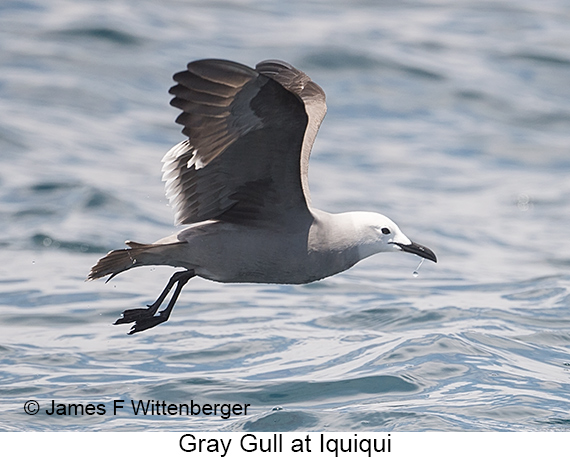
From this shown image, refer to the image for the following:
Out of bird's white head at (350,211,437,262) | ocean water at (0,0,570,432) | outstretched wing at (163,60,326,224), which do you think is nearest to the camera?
outstretched wing at (163,60,326,224)

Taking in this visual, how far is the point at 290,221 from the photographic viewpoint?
21.2 ft

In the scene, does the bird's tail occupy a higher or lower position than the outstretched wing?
lower

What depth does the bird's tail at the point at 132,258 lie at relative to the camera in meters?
6.39

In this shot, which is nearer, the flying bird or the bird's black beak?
the flying bird

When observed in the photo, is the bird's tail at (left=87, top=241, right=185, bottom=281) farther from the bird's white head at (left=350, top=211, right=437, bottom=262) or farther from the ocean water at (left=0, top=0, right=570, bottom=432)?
the ocean water at (left=0, top=0, right=570, bottom=432)

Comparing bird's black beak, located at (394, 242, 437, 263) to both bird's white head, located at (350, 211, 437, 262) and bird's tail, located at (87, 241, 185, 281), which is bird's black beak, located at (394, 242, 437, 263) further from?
bird's tail, located at (87, 241, 185, 281)

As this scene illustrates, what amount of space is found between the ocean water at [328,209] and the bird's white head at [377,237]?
4.92ft

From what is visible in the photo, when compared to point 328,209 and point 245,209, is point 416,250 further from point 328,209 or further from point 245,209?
point 328,209

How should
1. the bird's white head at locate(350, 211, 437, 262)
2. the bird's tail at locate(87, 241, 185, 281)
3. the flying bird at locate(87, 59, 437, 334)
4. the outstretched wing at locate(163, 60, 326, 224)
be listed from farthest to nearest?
the bird's white head at locate(350, 211, 437, 262) < the bird's tail at locate(87, 241, 185, 281) < the flying bird at locate(87, 59, 437, 334) < the outstretched wing at locate(163, 60, 326, 224)

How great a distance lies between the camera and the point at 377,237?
670 centimetres

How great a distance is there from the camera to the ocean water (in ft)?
27.2

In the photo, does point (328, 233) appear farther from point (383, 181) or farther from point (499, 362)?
point (383, 181)

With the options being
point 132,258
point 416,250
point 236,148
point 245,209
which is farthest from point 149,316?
point 416,250

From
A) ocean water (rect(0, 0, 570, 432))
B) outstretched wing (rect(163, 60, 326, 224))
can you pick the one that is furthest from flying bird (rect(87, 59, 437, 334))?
ocean water (rect(0, 0, 570, 432))
